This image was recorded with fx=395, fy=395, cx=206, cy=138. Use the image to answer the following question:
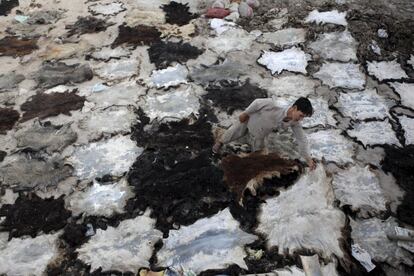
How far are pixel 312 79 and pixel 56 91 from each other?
13.6 ft

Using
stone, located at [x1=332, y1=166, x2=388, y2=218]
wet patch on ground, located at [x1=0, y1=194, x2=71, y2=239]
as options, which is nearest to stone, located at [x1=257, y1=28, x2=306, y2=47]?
stone, located at [x1=332, y1=166, x2=388, y2=218]

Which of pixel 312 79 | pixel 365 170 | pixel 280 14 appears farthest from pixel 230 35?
pixel 365 170

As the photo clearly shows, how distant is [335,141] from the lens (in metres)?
5.25

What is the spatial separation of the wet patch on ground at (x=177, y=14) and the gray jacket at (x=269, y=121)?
409cm

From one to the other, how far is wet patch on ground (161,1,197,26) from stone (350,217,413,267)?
5342 millimetres

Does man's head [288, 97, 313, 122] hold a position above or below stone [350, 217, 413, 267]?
above

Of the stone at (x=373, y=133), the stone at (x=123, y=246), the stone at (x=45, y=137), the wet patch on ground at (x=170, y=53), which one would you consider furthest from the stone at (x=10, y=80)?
the stone at (x=373, y=133)

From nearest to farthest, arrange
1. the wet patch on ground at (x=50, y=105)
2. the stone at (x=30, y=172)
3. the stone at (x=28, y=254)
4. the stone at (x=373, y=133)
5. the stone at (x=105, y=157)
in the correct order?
the stone at (x=28, y=254), the stone at (x=30, y=172), the stone at (x=105, y=157), the stone at (x=373, y=133), the wet patch on ground at (x=50, y=105)

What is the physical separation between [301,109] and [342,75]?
285cm

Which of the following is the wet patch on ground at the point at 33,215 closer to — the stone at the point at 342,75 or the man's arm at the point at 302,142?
the man's arm at the point at 302,142

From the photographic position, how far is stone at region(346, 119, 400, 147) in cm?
523

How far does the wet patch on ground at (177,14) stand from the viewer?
26.2 feet

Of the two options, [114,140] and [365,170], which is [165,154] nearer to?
[114,140]

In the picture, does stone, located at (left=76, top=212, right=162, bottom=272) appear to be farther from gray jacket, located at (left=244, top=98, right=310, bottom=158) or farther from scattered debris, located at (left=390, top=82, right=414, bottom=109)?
scattered debris, located at (left=390, top=82, right=414, bottom=109)
